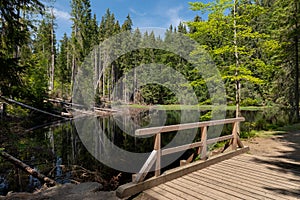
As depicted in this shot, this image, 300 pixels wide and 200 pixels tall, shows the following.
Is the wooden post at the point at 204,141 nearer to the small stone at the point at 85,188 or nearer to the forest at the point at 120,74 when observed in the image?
the forest at the point at 120,74

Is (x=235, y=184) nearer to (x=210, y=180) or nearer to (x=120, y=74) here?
(x=210, y=180)

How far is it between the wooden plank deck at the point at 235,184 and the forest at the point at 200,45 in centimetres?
480

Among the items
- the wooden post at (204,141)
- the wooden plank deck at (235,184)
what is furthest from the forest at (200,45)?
the wooden plank deck at (235,184)

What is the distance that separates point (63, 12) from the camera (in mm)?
31688

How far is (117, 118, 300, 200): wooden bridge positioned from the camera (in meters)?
3.60

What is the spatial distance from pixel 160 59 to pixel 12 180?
39236mm

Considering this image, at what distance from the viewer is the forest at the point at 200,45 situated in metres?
7.25

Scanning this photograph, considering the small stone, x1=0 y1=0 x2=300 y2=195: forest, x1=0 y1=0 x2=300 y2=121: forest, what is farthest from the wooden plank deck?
x1=0 y1=0 x2=300 y2=121: forest

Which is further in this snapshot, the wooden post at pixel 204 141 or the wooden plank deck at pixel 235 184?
the wooden post at pixel 204 141

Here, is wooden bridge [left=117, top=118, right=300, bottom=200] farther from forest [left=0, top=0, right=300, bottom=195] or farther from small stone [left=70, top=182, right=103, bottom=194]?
forest [left=0, top=0, right=300, bottom=195]

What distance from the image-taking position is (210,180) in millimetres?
4238

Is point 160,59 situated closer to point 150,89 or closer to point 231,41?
point 150,89

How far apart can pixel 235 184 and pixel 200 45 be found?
7.20 meters

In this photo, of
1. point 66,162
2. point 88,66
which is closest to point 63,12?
point 88,66
